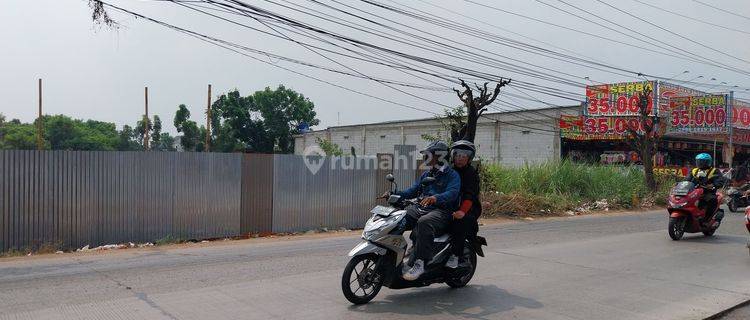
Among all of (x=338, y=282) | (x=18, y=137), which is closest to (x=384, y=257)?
(x=338, y=282)

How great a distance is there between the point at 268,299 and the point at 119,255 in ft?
16.4

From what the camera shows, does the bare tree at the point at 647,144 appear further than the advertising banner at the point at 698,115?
No

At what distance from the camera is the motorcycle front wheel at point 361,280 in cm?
590

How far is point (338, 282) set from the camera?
722 centimetres

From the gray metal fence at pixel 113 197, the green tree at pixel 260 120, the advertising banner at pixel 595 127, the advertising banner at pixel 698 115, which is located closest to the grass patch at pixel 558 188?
the advertising banner at pixel 595 127

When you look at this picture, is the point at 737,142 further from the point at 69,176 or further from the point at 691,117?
the point at 69,176

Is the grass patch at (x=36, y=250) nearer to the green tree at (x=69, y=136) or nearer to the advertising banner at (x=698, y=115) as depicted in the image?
the green tree at (x=69, y=136)

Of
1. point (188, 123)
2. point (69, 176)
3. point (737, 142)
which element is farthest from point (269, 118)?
point (69, 176)

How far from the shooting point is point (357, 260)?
593 centimetres

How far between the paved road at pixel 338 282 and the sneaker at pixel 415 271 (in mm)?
281

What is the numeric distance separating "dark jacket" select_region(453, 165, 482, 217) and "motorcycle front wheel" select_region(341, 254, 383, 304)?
1239 mm

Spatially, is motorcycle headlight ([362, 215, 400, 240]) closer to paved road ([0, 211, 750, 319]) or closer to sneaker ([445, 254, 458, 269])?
paved road ([0, 211, 750, 319])

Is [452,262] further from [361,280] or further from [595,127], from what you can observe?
[595,127]

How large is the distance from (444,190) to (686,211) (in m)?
7.11
